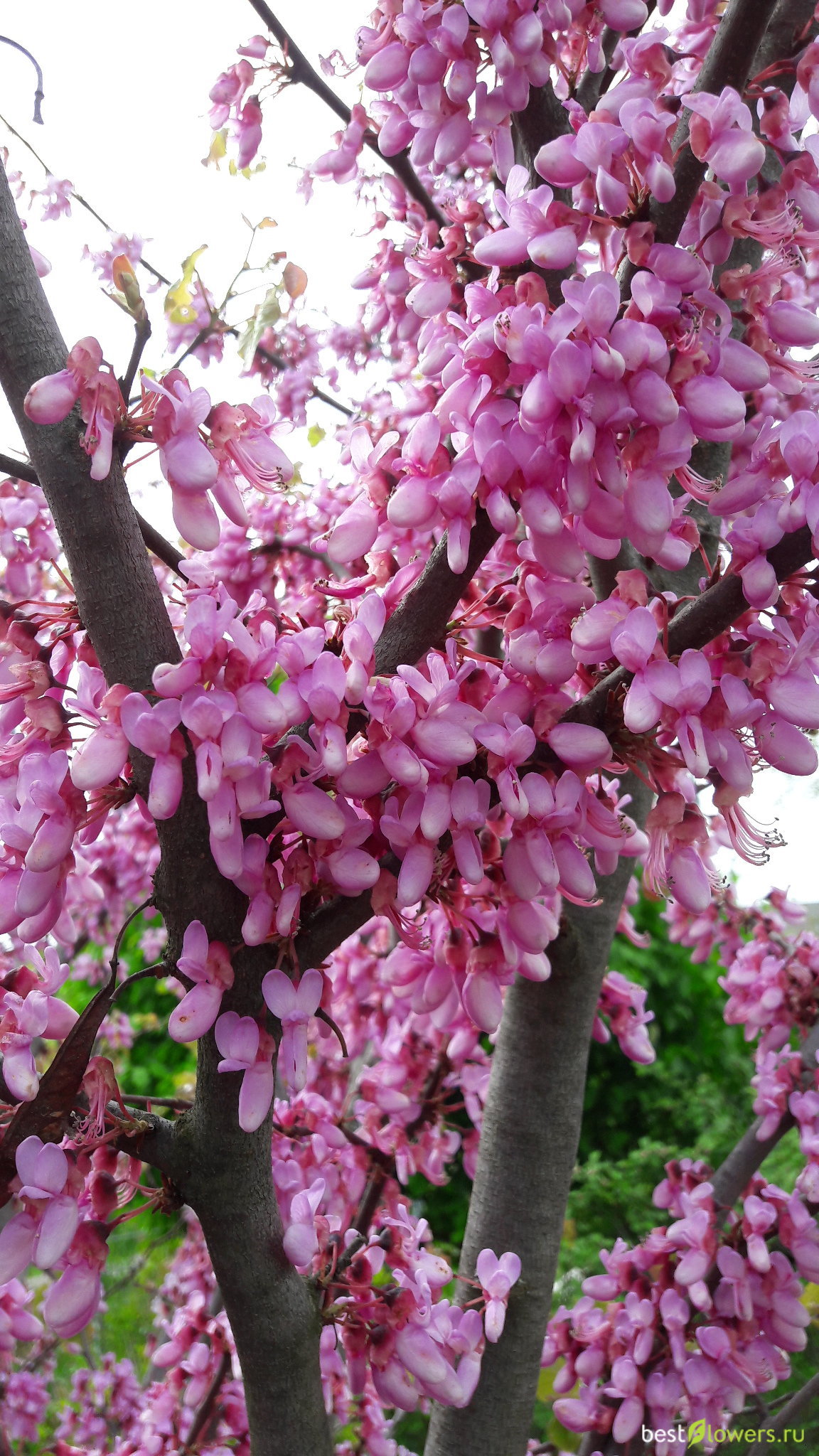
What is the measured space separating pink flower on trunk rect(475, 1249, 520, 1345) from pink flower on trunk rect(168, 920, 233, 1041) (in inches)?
23.1

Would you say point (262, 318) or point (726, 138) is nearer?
point (726, 138)

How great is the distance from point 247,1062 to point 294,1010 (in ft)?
0.20

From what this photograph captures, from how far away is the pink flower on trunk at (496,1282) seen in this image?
1.16 metres

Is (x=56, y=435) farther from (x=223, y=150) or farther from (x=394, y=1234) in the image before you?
(x=223, y=150)

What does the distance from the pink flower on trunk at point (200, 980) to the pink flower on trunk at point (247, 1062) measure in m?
0.02

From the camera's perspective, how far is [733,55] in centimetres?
82

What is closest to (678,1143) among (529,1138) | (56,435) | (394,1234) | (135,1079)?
(135,1079)

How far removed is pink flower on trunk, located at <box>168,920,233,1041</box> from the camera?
81 centimetres

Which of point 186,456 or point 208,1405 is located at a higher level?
point 186,456

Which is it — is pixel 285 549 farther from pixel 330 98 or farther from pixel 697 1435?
pixel 697 1435

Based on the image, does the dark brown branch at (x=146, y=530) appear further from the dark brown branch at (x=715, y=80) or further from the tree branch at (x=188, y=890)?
the dark brown branch at (x=715, y=80)

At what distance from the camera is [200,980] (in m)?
0.84

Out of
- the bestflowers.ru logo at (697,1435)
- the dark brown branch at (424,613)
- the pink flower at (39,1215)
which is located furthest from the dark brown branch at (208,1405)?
the dark brown branch at (424,613)

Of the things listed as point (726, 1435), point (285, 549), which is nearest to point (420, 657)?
point (726, 1435)
